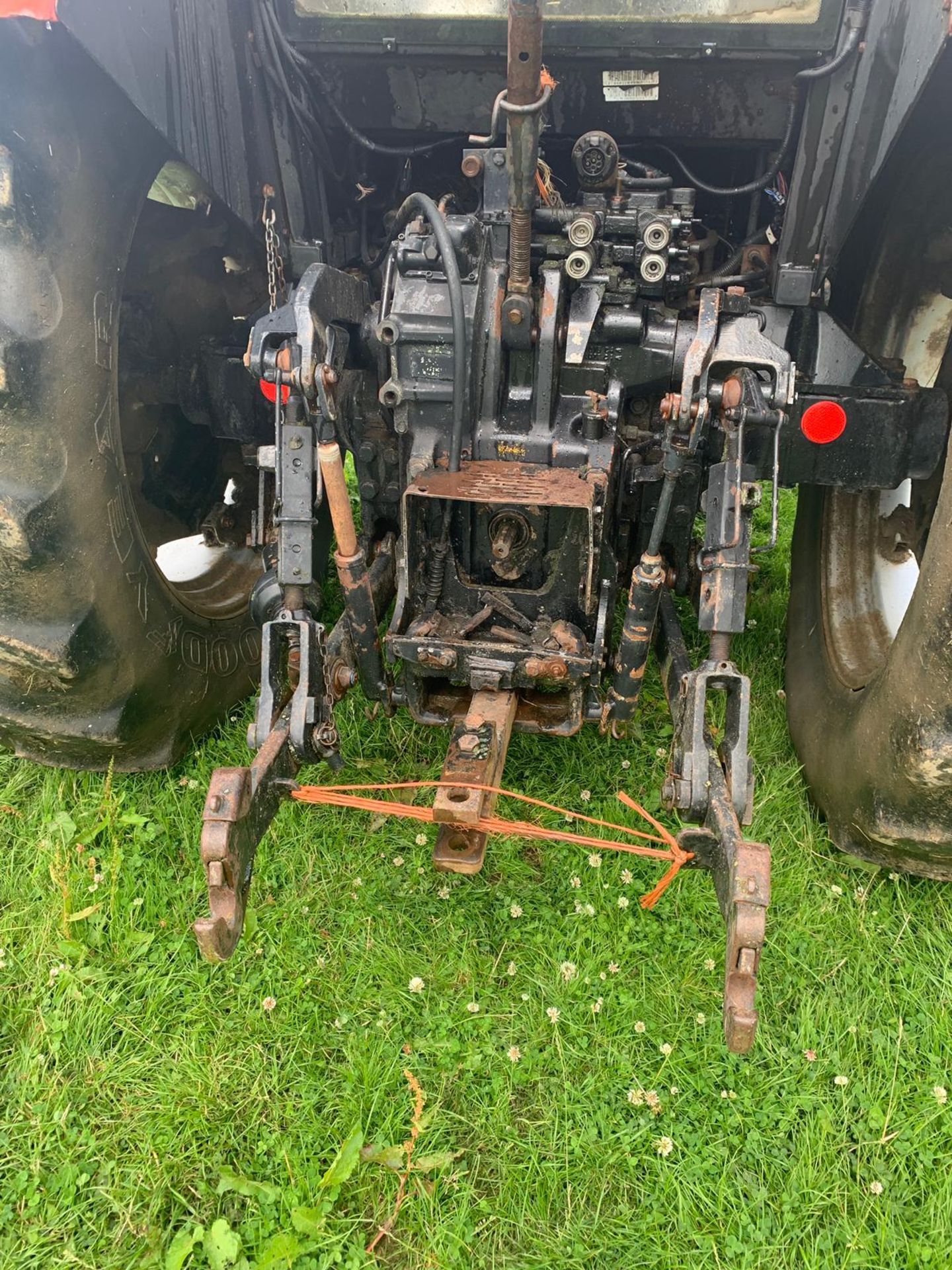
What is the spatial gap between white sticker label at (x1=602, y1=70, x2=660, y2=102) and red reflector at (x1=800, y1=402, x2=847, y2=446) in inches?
35.9

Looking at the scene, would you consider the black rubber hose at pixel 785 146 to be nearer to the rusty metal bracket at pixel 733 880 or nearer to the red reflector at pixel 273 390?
the red reflector at pixel 273 390

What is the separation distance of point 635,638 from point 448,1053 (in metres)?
1.06

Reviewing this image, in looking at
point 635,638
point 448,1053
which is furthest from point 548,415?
point 448,1053

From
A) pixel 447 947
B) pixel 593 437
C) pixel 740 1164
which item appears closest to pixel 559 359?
pixel 593 437

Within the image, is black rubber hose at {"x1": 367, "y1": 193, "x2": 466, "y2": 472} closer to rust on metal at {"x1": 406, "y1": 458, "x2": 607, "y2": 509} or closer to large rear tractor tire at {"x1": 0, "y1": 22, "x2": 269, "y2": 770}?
rust on metal at {"x1": 406, "y1": 458, "x2": 607, "y2": 509}

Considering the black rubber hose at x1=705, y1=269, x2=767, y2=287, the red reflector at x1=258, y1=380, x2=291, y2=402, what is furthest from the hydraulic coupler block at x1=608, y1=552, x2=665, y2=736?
the black rubber hose at x1=705, y1=269, x2=767, y2=287

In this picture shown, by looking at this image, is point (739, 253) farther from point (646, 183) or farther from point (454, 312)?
point (454, 312)

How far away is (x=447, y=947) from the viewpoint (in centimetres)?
229

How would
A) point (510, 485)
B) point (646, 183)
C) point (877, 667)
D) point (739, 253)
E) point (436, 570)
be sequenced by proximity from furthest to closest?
1. point (739, 253)
2. point (877, 667)
3. point (646, 183)
4. point (436, 570)
5. point (510, 485)

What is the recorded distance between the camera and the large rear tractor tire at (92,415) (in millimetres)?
1780

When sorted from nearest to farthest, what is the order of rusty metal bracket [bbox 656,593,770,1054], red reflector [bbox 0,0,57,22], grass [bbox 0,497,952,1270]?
rusty metal bracket [bbox 656,593,770,1054] < red reflector [bbox 0,0,57,22] < grass [bbox 0,497,952,1270]

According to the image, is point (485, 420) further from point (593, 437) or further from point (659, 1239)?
point (659, 1239)

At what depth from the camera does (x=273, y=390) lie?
217 centimetres

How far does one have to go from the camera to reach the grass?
1839 millimetres
